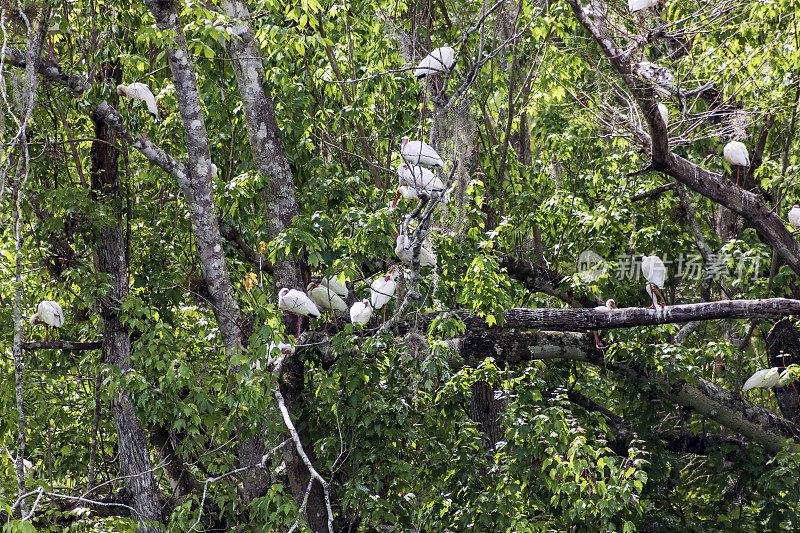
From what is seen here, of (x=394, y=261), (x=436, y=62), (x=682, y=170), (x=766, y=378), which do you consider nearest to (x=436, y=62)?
(x=436, y=62)

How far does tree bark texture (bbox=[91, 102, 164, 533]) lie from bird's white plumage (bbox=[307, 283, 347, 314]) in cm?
111

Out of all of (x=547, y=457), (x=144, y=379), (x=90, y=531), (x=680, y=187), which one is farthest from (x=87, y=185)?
(x=680, y=187)

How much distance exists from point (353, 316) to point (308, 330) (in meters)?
0.73

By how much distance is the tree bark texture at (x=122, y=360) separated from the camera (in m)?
4.79

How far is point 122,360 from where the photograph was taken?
15.8 ft

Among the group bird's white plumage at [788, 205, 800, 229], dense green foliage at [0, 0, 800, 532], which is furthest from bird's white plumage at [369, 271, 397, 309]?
bird's white plumage at [788, 205, 800, 229]

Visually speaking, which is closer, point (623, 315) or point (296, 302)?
point (296, 302)

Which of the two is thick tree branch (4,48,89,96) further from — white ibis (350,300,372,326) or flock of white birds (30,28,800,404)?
white ibis (350,300,372,326)

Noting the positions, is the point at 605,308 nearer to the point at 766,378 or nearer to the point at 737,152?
the point at 766,378

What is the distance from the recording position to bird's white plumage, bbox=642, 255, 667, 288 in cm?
515

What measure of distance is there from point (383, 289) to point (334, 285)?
39 cm

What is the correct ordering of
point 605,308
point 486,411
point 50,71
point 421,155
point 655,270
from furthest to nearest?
point 486,411 → point 655,270 → point 605,308 → point 50,71 → point 421,155

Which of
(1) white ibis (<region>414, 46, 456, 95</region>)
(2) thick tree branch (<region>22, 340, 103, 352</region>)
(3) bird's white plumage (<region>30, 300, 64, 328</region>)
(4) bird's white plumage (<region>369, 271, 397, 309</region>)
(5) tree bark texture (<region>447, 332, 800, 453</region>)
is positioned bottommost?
(2) thick tree branch (<region>22, 340, 103, 352</region>)

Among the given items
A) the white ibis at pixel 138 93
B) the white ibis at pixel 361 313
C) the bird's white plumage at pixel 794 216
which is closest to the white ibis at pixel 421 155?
the white ibis at pixel 361 313
